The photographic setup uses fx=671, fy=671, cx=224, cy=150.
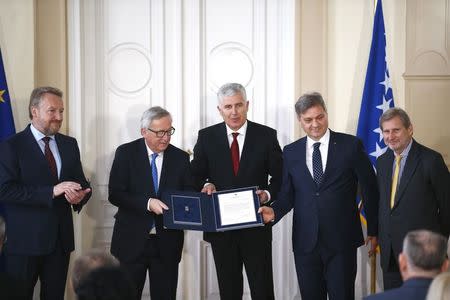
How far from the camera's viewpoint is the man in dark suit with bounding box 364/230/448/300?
2508 millimetres

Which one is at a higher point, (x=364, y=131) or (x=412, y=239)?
(x=364, y=131)

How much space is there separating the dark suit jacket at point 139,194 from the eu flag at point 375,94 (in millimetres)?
1564

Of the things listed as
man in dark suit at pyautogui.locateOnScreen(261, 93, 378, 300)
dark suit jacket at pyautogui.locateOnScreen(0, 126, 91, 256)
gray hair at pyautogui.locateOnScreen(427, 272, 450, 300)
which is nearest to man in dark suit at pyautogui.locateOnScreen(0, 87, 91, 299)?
dark suit jacket at pyautogui.locateOnScreen(0, 126, 91, 256)

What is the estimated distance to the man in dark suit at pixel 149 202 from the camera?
14.3 ft

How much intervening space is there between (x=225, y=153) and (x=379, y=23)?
174 cm

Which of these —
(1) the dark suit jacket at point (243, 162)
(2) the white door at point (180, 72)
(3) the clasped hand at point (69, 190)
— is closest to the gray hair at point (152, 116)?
(1) the dark suit jacket at point (243, 162)

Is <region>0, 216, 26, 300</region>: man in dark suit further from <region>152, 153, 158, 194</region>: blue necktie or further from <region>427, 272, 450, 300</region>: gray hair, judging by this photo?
<region>152, 153, 158, 194</region>: blue necktie

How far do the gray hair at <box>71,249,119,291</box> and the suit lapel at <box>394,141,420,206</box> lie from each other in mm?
2152

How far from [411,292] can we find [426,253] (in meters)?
0.17

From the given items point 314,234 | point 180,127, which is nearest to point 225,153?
point 314,234

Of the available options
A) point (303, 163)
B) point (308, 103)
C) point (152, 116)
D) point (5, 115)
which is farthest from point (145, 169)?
point (5, 115)

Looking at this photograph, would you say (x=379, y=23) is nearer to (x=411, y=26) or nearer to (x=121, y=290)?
(x=411, y=26)

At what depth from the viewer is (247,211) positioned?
4.27 meters

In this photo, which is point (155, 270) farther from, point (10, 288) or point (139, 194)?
point (10, 288)
